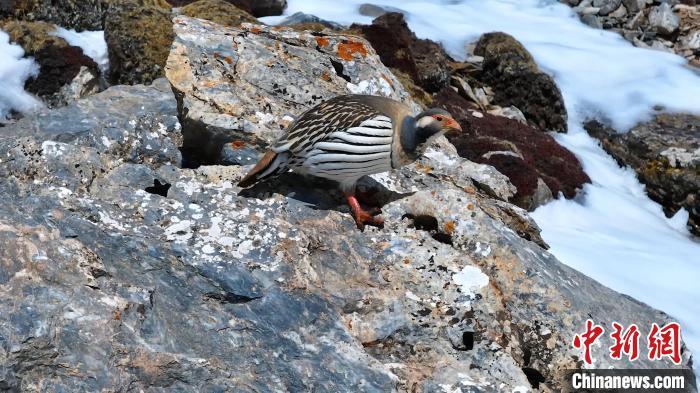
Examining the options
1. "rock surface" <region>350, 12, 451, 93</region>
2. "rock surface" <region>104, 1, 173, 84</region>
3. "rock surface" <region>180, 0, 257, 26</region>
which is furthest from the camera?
"rock surface" <region>350, 12, 451, 93</region>

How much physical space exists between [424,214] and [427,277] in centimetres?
74

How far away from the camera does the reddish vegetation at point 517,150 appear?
45.4ft

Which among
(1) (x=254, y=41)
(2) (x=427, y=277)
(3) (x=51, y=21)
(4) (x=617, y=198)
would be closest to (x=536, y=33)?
(4) (x=617, y=198)

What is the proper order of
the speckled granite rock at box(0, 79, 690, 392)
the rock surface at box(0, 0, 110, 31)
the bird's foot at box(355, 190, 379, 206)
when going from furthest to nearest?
the rock surface at box(0, 0, 110, 31) → the bird's foot at box(355, 190, 379, 206) → the speckled granite rock at box(0, 79, 690, 392)

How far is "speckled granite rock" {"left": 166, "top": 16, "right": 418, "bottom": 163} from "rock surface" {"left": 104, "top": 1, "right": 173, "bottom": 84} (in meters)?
5.10

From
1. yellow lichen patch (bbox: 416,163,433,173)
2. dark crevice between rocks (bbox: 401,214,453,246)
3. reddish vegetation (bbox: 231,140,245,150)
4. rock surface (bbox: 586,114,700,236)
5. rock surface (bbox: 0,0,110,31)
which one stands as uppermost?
reddish vegetation (bbox: 231,140,245,150)

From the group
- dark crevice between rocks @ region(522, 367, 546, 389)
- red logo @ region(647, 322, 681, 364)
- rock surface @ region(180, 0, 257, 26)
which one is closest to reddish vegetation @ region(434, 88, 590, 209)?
rock surface @ region(180, 0, 257, 26)

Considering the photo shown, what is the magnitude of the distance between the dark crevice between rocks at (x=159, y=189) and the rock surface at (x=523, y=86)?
604 inches

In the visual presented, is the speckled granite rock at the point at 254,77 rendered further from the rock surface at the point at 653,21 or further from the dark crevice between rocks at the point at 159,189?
the rock surface at the point at 653,21

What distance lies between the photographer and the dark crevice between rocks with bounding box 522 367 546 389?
5.31 metres

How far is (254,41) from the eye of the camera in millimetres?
7609

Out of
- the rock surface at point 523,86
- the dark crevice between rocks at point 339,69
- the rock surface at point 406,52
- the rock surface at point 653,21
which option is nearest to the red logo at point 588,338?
the dark crevice between rocks at point 339,69

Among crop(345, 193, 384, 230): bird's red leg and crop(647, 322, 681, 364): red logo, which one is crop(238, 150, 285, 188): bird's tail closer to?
crop(345, 193, 384, 230): bird's red leg

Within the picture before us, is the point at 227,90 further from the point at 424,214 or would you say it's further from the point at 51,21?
the point at 51,21
